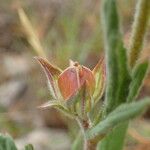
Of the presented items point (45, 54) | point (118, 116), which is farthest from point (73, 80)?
point (45, 54)

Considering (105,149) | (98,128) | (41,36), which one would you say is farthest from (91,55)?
(98,128)

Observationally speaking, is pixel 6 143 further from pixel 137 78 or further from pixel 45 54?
pixel 45 54

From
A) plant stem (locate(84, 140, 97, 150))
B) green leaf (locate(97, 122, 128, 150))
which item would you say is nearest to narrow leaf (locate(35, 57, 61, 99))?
plant stem (locate(84, 140, 97, 150))

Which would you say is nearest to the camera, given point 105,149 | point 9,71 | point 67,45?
point 105,149

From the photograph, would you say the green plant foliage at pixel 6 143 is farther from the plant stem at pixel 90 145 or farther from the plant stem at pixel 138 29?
the plant stem at pixel 138 29

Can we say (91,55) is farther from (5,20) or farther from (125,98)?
(125,98)

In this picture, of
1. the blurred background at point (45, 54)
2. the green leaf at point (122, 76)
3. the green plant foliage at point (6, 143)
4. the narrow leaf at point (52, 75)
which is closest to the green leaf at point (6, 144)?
the green plant foliage at point (6, 143)
